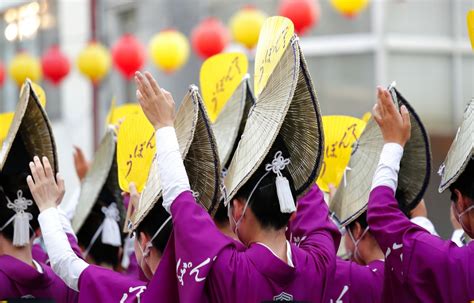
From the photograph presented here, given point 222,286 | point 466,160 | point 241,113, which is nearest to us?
point 222,286

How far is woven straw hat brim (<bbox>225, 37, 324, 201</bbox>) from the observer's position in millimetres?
3600

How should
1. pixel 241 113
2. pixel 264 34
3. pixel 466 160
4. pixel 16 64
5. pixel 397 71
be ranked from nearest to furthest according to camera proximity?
pixel 466 160 → pixel 264 34 → pixel 241 113 → pixel 16 64 → pixel 397 71

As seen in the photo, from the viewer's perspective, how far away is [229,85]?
209 inches

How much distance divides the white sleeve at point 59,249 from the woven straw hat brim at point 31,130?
0.40m

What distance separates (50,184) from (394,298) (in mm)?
1391

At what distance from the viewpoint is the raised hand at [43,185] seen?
12.7 feet

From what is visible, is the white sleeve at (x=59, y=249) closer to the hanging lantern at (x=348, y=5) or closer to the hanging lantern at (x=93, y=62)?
the hanging lantern at (x=348, y=5)

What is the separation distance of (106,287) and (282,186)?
787mm

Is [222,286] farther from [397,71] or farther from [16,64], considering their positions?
[397,71]

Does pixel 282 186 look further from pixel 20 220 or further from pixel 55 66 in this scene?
pixel 55 66

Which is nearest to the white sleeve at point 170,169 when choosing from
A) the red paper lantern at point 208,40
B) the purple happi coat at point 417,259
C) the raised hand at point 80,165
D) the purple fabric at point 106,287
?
the purple fabric at point 106,287

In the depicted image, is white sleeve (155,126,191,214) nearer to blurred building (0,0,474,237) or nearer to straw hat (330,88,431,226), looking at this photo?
straw hat (330,88,431,226)

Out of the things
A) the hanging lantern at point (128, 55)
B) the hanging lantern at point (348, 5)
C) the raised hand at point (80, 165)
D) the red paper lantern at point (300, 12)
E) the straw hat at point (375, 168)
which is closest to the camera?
the straw hat at point (375, 168)

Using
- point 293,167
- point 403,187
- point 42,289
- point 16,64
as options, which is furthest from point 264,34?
point 16,64
